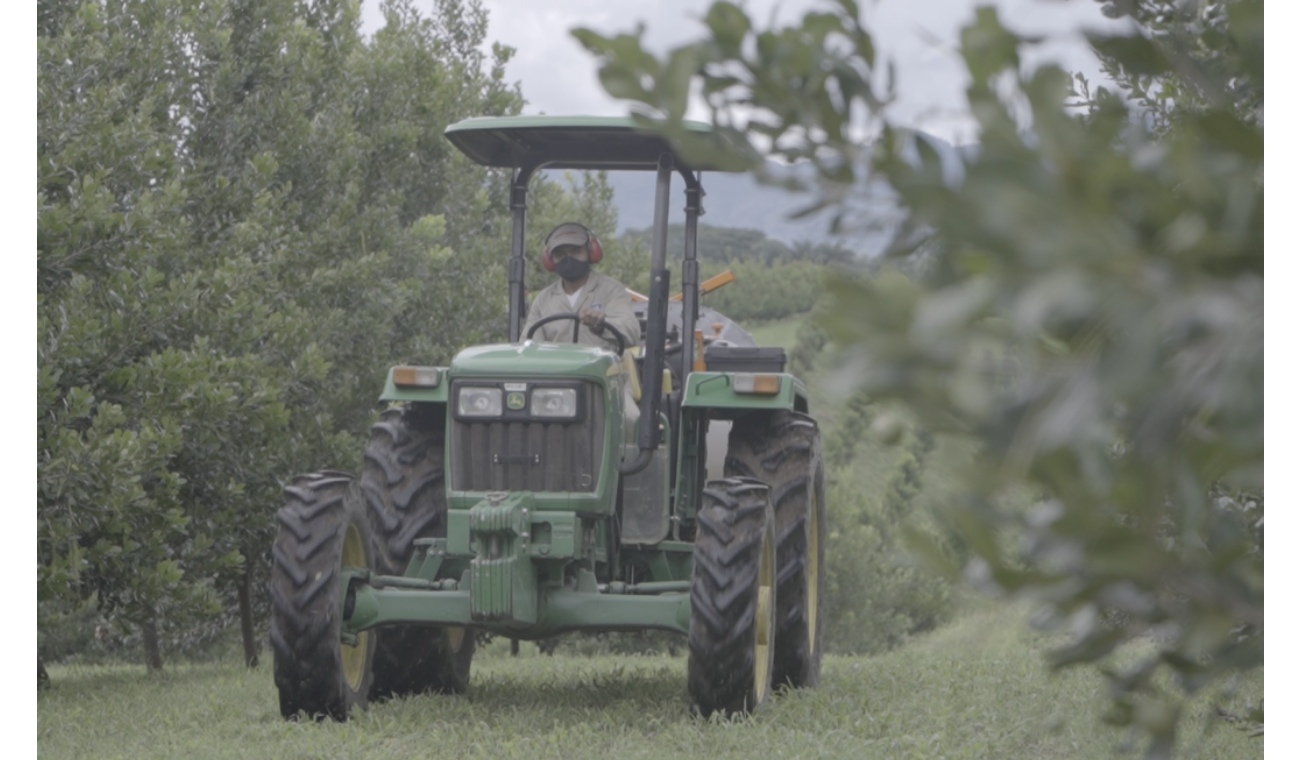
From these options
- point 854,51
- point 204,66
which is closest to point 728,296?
point 204,66

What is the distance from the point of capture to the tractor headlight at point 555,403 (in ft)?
21.6

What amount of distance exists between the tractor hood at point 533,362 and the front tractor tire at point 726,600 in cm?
77

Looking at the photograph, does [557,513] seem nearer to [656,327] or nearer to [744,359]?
[656,327]

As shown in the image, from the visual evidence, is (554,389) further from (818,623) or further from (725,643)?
(818,623)

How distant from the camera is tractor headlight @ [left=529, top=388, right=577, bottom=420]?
259 inches

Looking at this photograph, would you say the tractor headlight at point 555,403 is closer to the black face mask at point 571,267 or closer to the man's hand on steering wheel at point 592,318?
the man's hand on steering wheel at point 592,318

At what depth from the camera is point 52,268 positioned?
7570 mm

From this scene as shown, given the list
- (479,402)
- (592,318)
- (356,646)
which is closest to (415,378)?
(479,402)

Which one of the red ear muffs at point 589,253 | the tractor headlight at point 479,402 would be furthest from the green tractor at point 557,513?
the red ear muffs at point 589,253

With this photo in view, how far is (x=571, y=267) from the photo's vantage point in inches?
287

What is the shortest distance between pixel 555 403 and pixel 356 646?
4.39ft

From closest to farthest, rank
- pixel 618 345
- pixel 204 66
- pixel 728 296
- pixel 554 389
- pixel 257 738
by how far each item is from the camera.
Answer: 1. pixel 257 738
2. pixel 554 389
3. pixel 618 345
4. pixel 204 66
5. pixel 728 296

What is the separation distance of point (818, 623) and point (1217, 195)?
7053mm

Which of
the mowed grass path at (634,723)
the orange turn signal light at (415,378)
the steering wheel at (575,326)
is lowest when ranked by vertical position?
the mowed grass path at (634,723)
